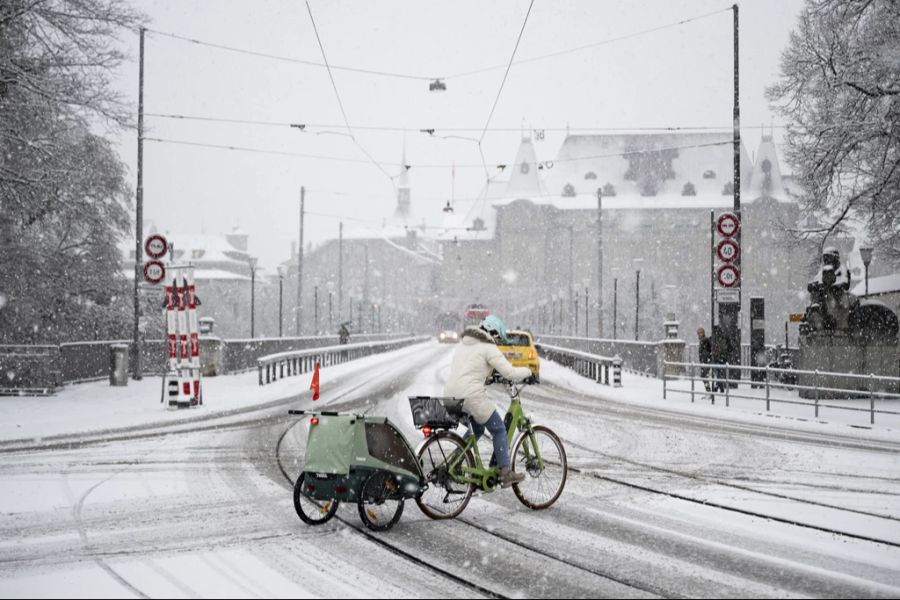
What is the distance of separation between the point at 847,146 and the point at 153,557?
19.5 meters

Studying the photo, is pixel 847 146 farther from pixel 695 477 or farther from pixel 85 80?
pixel 85 80

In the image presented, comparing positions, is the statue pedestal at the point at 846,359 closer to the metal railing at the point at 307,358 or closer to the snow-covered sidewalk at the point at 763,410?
Answer: the snow-covered sidewalk at the point at 763,410

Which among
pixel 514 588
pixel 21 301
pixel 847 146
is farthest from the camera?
pixel 21 301

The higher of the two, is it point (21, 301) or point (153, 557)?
point (21, 301)

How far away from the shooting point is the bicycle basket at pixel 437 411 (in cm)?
773

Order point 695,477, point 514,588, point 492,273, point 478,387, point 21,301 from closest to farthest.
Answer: point 514,588
point 478,387
point 695,477
point 21,301
point 492,273

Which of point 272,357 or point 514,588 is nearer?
point 514,588

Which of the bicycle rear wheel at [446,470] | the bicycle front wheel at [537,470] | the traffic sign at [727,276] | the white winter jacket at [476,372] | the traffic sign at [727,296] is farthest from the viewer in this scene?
the traffic sign at [727,296]

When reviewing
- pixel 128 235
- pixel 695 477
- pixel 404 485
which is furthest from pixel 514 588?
pixel 128 235

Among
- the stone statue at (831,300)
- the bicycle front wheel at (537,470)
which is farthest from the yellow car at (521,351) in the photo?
the bicycle front wheel at (537,470)

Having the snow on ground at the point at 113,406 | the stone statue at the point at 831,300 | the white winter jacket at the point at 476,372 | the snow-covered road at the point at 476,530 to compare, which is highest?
the stone statue at the point at 831,300

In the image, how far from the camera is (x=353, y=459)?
7070mm

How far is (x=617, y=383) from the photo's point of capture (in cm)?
2630

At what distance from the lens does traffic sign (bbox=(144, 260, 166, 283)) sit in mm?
18269
